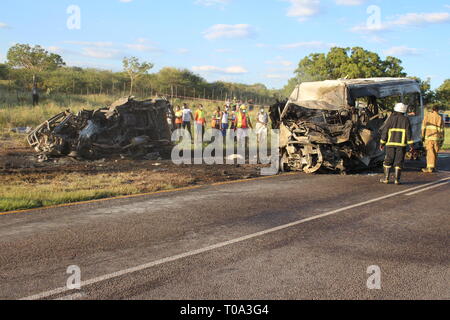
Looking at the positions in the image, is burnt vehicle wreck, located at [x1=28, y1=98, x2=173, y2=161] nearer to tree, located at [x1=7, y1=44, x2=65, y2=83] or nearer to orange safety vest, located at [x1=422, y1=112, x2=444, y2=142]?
orange safety vest, located at [x1=422, y1=112, x2=444, y2=142]

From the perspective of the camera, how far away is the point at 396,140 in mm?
10055

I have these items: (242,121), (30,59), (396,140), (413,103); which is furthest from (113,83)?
(396,140)

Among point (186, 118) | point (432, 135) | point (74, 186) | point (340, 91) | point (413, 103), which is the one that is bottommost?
point (74, 186)

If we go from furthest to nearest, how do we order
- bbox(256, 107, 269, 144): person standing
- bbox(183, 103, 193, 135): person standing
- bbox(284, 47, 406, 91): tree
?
bbox(284, 47, 406, 91): tree, bbox(183, 103, 193, 135): person standing, bbox(256, 107, 269, 144): person standing

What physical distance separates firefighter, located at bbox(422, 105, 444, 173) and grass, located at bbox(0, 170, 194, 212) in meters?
6.59

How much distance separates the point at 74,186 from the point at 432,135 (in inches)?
367

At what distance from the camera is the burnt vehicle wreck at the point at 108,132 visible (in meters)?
14.3

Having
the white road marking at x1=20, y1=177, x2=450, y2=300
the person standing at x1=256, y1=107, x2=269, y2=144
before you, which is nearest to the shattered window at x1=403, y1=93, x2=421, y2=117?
the person standing at x1=256, y1=107, x2=269, y2=144

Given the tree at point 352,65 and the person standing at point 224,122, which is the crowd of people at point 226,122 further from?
the tree at point 352,65

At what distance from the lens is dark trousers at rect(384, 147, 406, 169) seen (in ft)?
32.9

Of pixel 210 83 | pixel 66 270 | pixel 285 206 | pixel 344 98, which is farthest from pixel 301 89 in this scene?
pixel 210 83

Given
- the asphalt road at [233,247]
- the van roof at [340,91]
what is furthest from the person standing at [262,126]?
the asphalt road at [233,247]

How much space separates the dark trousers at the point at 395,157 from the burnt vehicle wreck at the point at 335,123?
909 mm

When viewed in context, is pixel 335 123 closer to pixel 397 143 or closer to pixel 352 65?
pixel 397 143
